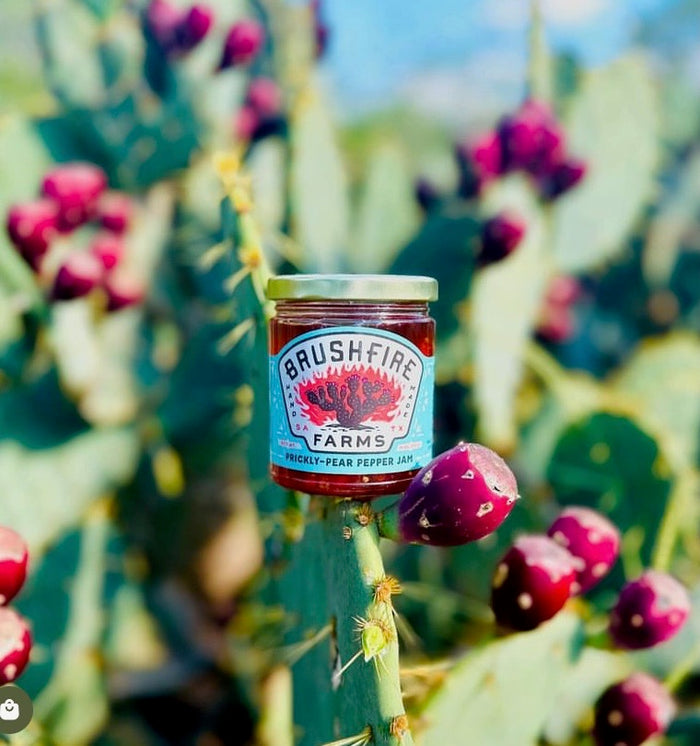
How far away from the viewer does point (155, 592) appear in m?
1.43

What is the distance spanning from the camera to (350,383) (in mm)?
670

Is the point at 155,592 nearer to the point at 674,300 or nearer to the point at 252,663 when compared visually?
the point at 252,663

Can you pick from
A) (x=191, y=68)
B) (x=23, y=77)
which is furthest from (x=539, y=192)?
(x=23, y=77)

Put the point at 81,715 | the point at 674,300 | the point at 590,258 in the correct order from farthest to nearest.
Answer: the point at 674,300 → the point at 590,258 → the point at 81,715

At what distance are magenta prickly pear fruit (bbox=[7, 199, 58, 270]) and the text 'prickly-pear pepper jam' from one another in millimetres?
542

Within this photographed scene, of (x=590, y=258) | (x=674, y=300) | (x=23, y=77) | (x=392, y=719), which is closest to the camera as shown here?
(x=392, y=719)

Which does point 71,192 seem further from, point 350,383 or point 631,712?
point 631,712

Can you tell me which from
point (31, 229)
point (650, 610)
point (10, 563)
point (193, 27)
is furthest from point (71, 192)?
point (650, 610)

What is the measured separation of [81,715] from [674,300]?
4.84 feet

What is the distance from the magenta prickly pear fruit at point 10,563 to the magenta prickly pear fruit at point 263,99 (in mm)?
953

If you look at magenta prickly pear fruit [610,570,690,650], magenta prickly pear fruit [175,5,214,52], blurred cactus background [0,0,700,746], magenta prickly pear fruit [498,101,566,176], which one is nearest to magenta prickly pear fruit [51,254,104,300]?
blurred cactus background [0,0,700,746]

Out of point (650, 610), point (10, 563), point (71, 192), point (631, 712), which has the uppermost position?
point (71, 192)

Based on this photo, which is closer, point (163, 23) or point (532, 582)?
point (532, 582)
